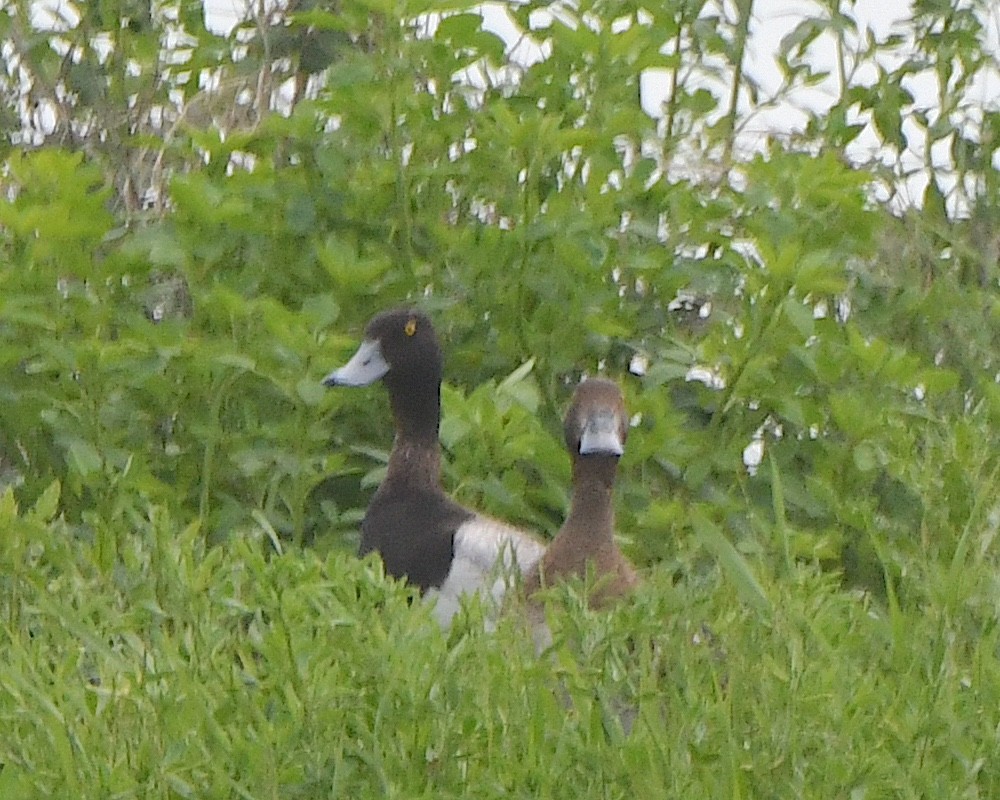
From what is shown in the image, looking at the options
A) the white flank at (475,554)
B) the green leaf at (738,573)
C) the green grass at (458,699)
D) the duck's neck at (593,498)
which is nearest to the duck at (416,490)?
the white flank at (475,554)

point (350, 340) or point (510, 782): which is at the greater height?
point (350, 340)

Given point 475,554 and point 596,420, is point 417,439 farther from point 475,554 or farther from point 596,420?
point 596,420

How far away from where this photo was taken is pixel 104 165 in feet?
18.7

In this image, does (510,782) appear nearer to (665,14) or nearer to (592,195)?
(592,195)

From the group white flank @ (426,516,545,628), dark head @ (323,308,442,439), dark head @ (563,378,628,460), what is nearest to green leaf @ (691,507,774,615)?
dark head @ (563,378,628,460)

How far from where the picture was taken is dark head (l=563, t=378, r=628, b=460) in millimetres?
4527

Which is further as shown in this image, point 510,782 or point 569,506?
point 569,506

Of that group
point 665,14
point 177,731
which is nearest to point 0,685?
point 177,731

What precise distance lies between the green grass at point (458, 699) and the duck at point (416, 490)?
1.49 metres

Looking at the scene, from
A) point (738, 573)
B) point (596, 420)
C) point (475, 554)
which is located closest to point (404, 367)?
point (475, 554)

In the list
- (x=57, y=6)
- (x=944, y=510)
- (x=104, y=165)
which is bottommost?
(x=944, y=510)

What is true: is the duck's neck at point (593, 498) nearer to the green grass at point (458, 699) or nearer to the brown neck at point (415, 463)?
the brown neck at point (415, 463)

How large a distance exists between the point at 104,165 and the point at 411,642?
2.96 m

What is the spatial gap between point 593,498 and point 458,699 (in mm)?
1661
